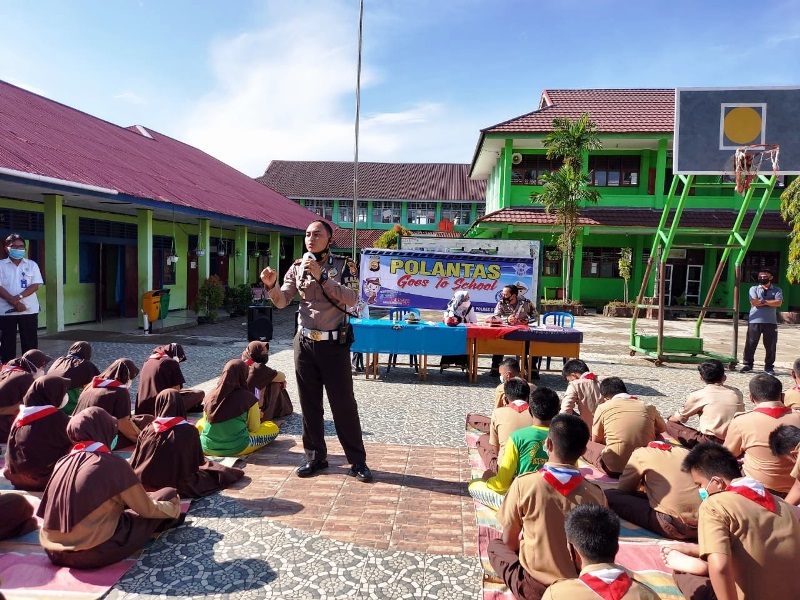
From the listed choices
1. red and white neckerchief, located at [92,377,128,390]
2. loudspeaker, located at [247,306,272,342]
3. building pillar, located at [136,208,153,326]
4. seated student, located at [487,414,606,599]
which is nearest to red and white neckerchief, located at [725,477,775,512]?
seated student, located at [487,414,606,599]

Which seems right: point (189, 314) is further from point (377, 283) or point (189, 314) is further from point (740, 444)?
point (740, 444)

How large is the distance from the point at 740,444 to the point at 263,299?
15.1 m

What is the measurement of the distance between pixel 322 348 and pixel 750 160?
9.17 meters

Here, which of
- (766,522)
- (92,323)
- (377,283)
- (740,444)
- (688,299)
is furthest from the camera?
(688,299)

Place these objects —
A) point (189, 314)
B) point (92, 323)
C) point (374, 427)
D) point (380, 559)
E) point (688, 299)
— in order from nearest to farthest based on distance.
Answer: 1. point (380, 559)
2. point (374, 427)
3. point (92, 323)
4. point (189, 314)
5. point (688, 299)

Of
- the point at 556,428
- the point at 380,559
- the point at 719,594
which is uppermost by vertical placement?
the point at 556,428

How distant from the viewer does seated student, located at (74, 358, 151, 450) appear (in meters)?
4.37

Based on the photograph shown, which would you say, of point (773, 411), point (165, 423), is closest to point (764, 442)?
point (773, 411)

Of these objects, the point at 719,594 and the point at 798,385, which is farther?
the point at 798,385

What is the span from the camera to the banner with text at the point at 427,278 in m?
12.0

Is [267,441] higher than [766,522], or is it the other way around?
[766,522]

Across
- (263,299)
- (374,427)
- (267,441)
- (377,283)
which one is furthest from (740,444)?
(263,299)

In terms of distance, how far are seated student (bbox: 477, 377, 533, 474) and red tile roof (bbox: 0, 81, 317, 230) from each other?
8.15 meters

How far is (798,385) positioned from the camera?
16.6 feet
